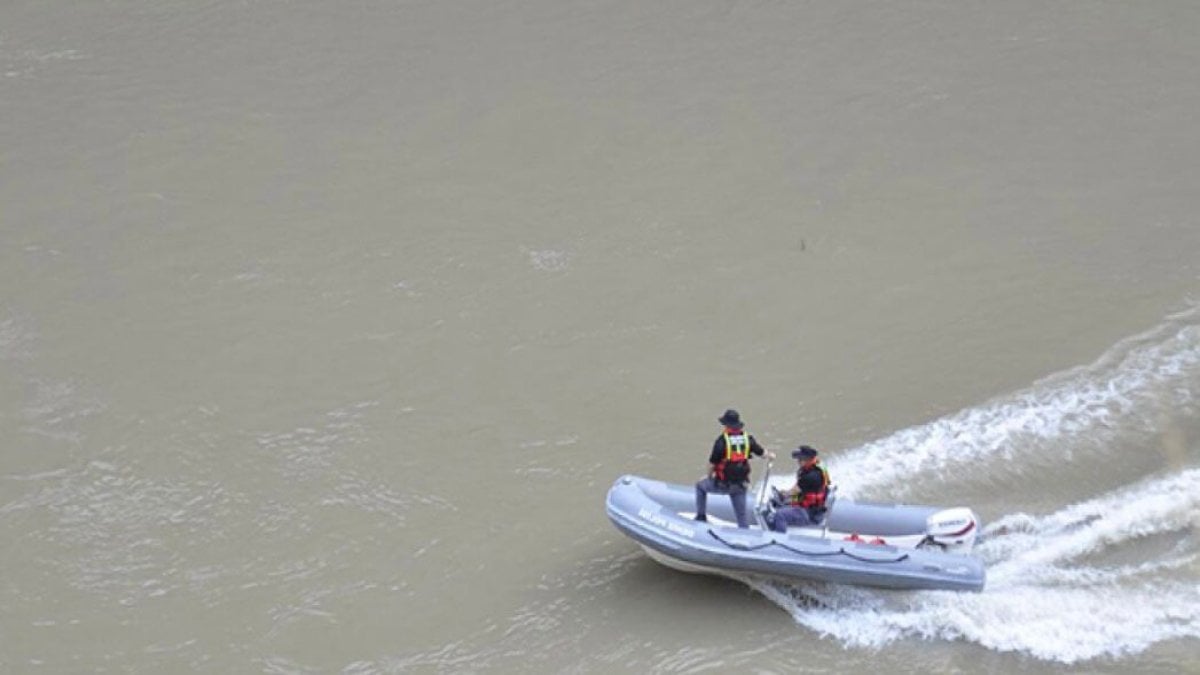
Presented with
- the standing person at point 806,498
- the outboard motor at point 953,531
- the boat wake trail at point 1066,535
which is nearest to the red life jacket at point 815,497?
the standing person at point 806,498

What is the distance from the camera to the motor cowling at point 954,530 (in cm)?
1202

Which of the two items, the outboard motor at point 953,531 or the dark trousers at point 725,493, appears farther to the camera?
the dark trousers at point 725,493

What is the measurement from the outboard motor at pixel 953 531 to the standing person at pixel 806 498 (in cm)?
78

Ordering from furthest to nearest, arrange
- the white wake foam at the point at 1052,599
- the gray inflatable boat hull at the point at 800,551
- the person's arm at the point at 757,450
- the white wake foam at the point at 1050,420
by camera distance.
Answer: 1. the white wake foam at the point at 1050,420
2. the person's arm at the point at 757,450
3. the gray inflatable boat hull at the point at 800,551
4. the white wake foam at the point at 1052,599

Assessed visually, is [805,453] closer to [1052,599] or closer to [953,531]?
[953,531]

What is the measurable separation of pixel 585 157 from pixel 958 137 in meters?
3.84

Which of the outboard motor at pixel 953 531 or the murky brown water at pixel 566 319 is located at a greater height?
the murky brown water at pixel 566 319

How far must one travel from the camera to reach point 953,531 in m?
12.0

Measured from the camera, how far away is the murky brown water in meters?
12.1

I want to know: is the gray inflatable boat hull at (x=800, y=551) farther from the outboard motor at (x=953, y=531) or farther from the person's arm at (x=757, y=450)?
the person's arm at (x=757, y=450)

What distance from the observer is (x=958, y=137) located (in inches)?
685

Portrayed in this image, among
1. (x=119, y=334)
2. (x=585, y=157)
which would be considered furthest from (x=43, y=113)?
(x=585, y=157)

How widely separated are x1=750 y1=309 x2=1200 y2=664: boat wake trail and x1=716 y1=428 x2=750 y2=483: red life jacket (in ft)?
2.74

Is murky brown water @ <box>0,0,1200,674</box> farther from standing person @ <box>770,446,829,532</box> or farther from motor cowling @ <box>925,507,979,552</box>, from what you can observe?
standing person @ <box>770,446,829,532</box>
